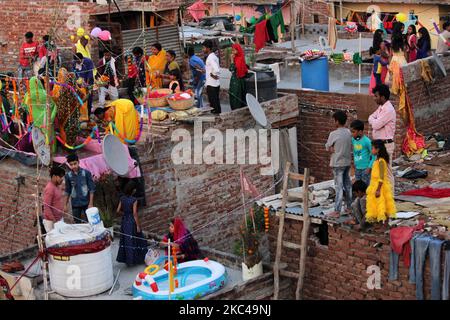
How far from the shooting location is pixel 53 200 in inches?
539

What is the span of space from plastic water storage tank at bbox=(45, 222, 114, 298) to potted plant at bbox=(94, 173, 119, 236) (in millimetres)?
1611

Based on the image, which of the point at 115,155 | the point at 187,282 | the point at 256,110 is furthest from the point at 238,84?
the point at 187,282

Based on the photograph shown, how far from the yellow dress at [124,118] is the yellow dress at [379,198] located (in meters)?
4.27

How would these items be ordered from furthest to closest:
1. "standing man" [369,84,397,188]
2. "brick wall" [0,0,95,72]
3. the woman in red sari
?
1. "brick wall" [0,0,95,72]
2. the woman in red sari
3. "standing man" [369,84,397,188]

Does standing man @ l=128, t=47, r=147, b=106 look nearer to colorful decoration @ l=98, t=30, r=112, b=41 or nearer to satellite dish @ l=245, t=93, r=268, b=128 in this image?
colorful decoration @ l=98, t=30, r=112, b=41

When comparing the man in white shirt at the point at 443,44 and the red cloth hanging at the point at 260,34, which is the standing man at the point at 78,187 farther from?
the red cloth hanging at the point at 260,34

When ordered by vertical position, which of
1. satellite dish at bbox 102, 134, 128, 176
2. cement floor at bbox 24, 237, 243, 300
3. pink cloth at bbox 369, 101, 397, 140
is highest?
pink cloth at bbox 369, 101, 397, 140

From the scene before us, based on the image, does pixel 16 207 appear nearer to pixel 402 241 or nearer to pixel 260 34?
pixel 402 241

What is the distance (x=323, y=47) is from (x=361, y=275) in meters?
10.5

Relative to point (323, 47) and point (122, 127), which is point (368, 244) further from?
point (323, 47)

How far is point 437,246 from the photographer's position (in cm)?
1238

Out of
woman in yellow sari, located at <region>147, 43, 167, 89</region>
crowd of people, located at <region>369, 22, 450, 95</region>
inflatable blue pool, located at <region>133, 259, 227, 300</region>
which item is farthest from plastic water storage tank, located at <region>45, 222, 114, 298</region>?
crowd of people, located at <region>369, 22, 450, 95</region>

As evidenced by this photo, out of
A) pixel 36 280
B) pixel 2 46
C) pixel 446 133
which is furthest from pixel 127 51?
pixel 36 280

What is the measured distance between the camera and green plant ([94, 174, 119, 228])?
14.5 meters
